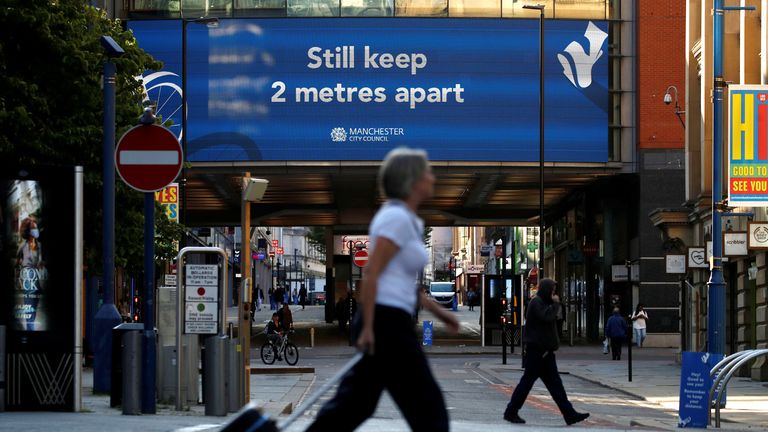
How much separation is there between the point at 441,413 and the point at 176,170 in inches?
300

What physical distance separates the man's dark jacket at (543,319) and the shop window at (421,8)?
35.6 meters

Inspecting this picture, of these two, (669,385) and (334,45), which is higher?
(334,45)

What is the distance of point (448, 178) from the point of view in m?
53.4

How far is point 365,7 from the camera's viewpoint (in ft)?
167

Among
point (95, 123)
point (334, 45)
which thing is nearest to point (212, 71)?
point (334, 45)

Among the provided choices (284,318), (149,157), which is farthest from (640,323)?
(149,157)

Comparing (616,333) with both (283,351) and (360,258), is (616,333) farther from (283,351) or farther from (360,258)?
(283,351)

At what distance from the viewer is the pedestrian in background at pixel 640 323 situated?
4669 cm

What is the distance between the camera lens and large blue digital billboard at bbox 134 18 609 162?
5034 centimetres

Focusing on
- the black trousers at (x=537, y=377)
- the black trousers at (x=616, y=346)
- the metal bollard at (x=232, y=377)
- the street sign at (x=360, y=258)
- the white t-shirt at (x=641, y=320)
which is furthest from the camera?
the white t-shirt at (x=641, y=320)

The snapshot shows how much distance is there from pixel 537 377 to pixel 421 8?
36167mm

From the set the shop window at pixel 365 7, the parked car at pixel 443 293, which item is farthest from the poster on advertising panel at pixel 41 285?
the parked car at pixel 443 293

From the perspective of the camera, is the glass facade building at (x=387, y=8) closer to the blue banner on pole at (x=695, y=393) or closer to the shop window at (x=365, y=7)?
the shop window at (x=365, y=7)

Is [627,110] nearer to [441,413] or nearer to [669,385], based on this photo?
[669,385]
